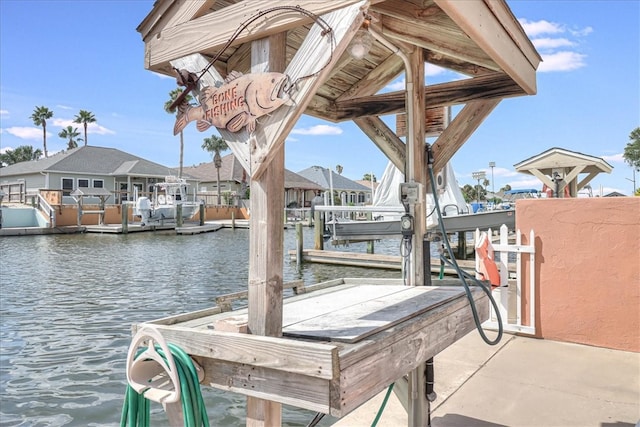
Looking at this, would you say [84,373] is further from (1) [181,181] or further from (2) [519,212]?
(1) [181,181]

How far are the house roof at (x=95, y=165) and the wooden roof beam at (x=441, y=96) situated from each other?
113 feet

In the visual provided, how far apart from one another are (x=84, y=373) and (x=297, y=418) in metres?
2.76

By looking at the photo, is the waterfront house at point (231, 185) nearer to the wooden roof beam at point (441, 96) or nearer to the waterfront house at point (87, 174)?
the waterfront house at point (87, 174)

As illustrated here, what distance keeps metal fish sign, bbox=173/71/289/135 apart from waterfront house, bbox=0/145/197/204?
34.2 meters

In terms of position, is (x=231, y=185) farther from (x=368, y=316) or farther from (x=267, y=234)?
(x=267, y=234)

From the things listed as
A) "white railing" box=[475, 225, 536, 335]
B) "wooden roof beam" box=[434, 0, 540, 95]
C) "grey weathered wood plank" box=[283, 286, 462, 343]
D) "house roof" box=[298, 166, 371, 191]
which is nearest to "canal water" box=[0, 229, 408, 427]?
"grey weathered wood plank" box=[283, 286, 462, 343]

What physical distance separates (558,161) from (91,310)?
9.65 metres

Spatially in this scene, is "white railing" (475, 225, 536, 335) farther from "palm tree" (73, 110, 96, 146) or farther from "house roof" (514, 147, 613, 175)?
"palm tree" (73, 110, 96, 146)

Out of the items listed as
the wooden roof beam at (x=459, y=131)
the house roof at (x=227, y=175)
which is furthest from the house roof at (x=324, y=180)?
the wooden roof beam at (x=459, y=131)

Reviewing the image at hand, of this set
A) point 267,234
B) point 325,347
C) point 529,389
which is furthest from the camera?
point 529,389

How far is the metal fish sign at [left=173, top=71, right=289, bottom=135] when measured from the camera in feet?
5.26

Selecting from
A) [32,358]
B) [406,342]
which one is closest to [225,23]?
[406,342]

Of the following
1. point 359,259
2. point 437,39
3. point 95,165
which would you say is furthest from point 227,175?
point 437,39

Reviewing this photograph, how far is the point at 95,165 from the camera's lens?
35688 millimetres
